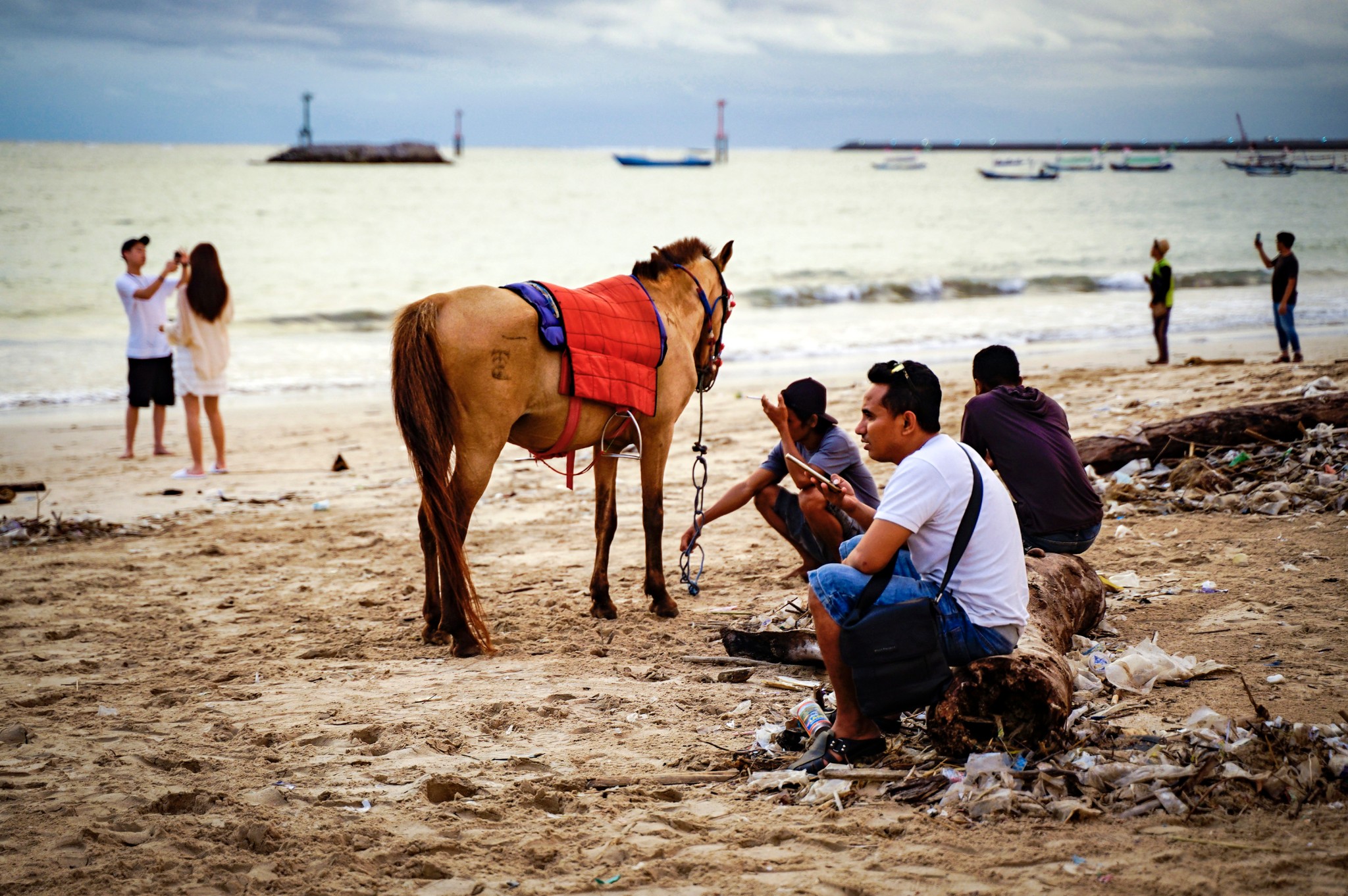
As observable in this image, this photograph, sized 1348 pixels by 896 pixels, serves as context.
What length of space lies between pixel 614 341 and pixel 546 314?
0.48 m

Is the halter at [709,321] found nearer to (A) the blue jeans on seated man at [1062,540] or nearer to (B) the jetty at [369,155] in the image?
(A) the blue jeans on seated man at [1062,540]

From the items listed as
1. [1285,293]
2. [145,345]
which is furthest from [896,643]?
[1285,293]

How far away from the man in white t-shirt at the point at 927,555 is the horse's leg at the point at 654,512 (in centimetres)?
233

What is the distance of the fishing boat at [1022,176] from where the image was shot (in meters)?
93.2

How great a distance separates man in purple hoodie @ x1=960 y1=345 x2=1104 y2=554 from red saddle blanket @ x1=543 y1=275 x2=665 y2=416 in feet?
6.08

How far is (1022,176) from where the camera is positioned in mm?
97562

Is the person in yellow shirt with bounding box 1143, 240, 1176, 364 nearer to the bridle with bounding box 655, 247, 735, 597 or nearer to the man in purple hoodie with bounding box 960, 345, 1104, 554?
the bridle with bounding box 655, 247, 735, 597

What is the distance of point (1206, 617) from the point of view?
4953mm

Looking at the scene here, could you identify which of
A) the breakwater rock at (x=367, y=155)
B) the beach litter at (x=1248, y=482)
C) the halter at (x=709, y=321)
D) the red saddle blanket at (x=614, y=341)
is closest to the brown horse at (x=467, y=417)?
the red saddle blanket at (x=614, y=341)

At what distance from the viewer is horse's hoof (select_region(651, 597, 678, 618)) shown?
5828 millimetres

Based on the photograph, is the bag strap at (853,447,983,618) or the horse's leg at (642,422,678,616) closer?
the bag strap at (853,447,983,618)

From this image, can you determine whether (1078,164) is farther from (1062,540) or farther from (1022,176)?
(1062,540)

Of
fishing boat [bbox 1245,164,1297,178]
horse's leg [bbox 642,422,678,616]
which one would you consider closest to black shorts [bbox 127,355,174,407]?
horse's leg [bbox 642,422,678,616]

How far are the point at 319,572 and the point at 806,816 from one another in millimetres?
4537
